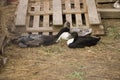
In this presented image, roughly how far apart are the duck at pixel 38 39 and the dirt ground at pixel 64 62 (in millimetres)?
115

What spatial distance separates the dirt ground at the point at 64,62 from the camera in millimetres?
4930

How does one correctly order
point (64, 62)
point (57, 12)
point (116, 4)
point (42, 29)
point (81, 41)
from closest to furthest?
→ point (64, 62) → point (81, 41) → point (42, 29) → point (57, 12) → point (116, 4)

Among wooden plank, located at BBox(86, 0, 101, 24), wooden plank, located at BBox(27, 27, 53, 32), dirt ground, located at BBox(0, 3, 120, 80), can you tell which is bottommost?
dirt ground, located at BBox(0, 3, 120, 80)

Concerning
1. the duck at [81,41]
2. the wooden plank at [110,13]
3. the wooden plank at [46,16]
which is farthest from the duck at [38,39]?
the wooden plank at [110,13]

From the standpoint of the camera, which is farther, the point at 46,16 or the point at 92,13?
the point at 46,16

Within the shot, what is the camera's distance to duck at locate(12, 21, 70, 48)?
6.04m

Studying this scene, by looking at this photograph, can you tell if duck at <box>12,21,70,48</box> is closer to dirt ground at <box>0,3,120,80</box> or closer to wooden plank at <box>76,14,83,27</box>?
dirt ground at <box>0,3,120,80</box>

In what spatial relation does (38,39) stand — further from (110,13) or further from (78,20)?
(110,13)

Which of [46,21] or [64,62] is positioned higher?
[46,21]

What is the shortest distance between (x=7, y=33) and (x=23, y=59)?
1.19 metres

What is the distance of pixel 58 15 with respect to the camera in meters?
6.84

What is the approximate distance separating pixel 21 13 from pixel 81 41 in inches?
64.2

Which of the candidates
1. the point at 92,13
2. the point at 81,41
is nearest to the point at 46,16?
the point at 92,13

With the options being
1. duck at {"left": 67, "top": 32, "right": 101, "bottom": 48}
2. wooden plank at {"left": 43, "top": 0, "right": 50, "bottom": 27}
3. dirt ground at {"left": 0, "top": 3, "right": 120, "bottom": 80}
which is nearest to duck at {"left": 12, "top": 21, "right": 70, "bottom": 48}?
dirt ground at {"left": 0, "top": 3, "right": 120, "bottom": 80}
